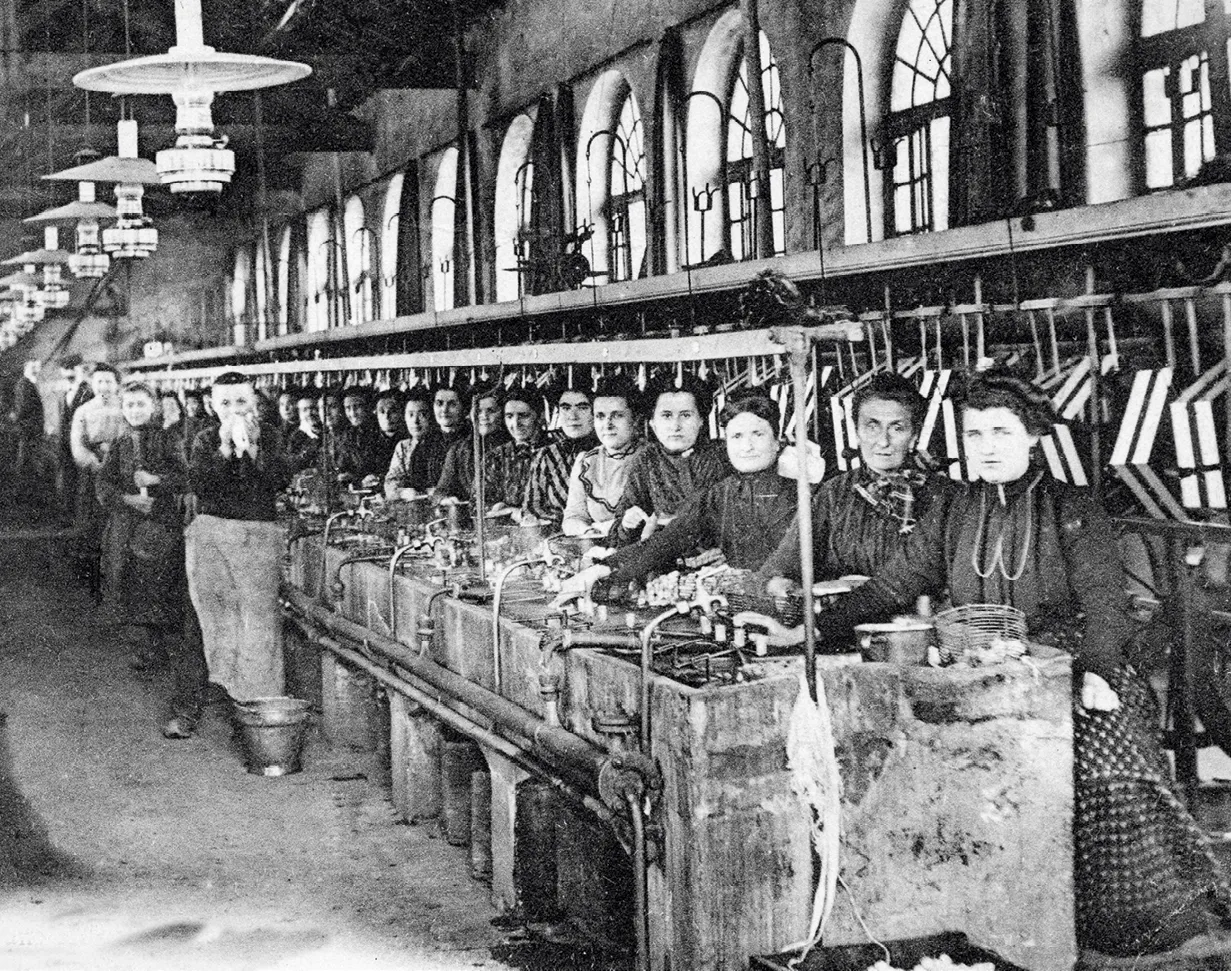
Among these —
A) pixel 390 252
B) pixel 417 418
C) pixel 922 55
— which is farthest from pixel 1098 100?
pixel 390 252

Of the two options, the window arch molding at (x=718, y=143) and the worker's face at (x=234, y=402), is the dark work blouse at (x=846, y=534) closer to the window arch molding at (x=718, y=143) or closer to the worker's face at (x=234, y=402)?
the worker's face at (x=234, y=402)

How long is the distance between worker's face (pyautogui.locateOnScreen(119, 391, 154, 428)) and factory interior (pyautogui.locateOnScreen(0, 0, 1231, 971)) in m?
0.04

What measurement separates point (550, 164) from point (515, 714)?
27.1ft

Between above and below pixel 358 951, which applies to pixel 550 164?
above

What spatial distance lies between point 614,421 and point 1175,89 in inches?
119

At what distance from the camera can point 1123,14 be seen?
745 centimetres

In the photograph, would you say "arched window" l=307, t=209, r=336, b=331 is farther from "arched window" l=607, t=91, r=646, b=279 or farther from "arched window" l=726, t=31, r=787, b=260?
"arched window" l=726, t=31, r=787, b=260

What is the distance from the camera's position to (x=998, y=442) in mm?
5125

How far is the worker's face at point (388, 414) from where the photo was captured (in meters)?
12.7

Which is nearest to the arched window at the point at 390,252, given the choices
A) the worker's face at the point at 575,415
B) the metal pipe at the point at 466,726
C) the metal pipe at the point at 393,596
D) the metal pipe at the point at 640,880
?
the metal pipe at the point at 466,726

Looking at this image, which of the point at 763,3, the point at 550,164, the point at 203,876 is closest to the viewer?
the point at 203,876

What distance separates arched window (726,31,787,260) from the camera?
1037 cm

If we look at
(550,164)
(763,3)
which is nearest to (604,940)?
(763,3)

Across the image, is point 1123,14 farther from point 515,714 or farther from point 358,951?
point 358,951
